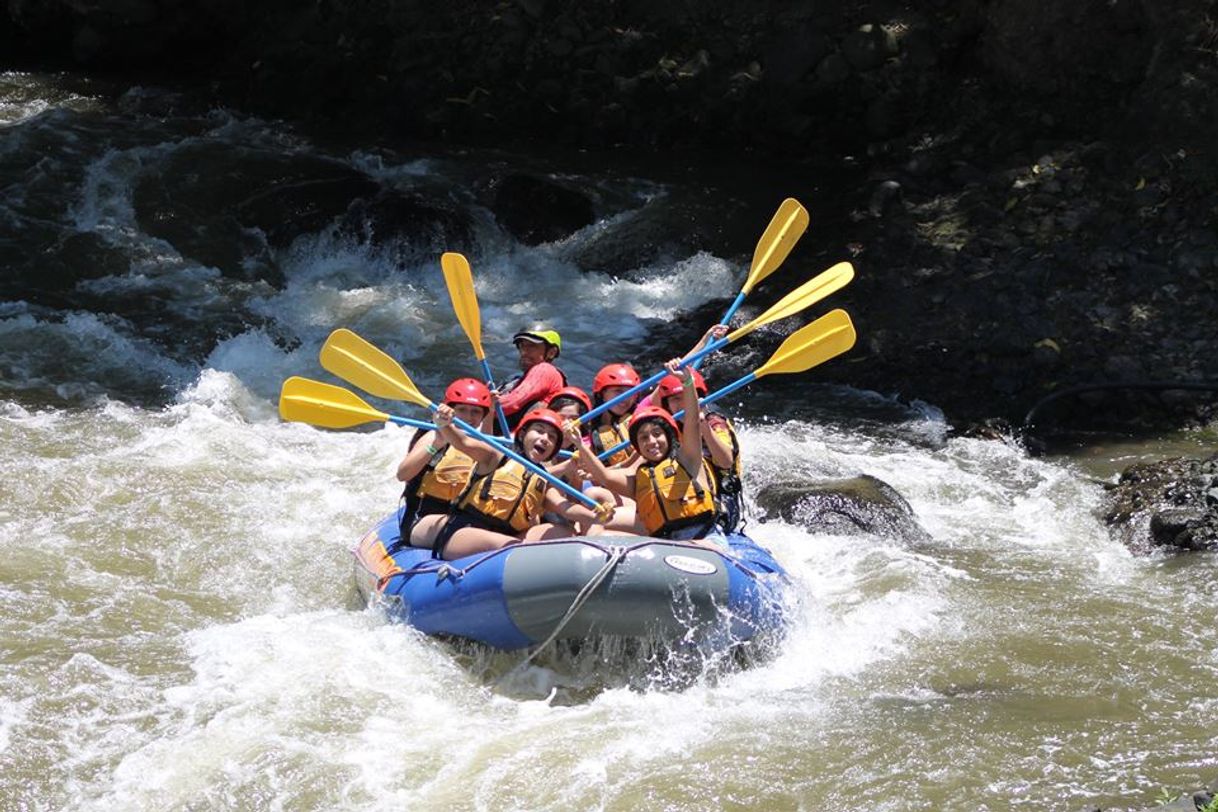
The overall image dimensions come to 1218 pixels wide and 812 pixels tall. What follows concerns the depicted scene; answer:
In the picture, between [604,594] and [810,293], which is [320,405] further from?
[810,293]

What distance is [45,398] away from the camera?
845 cm

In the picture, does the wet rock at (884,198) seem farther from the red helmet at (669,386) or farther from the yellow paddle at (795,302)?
the red helmet at (669,386)

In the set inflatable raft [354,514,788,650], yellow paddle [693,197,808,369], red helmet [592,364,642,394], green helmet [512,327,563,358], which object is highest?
yellow paddle [693,197,808,369]

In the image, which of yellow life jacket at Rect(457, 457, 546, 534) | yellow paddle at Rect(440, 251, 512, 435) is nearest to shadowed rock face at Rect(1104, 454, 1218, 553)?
yellow life jacket at Rect(457, 457, 546, 534)

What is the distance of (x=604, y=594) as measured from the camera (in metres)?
5.34

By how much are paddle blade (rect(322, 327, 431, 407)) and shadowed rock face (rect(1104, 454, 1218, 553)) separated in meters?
3.44

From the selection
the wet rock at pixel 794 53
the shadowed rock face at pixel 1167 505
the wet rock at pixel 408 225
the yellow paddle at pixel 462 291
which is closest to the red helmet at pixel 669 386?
the yellow paddle at pixel 462 291

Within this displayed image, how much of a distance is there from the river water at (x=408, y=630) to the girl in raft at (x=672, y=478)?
22.2 inches

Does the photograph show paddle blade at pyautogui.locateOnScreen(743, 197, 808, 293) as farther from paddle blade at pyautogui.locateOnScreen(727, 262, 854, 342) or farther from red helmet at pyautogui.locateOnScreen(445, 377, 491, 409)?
red helmet at pyautogui.locateOnScreen(445, 377, 491, 409)

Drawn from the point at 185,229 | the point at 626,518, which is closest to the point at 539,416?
the point at 626,518

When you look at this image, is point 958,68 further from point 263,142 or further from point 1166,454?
point 263,142

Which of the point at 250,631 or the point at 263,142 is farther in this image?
the point at 263,142

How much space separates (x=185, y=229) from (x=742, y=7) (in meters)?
4.60

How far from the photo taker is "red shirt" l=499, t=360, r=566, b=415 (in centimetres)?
704
